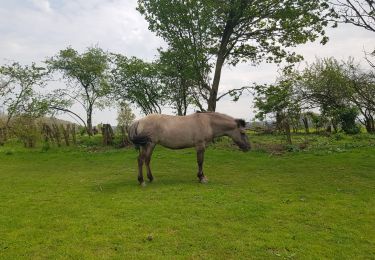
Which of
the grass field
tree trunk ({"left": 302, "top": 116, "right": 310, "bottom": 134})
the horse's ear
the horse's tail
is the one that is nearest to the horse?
the horse's tail

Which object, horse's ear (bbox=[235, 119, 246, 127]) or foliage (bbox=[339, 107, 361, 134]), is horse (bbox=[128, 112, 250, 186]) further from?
foliage (bbox=[339, 107, 361, 134])

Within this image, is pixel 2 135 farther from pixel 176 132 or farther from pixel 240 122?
pixel 240 122

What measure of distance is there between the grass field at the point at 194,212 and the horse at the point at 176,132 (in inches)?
44.4

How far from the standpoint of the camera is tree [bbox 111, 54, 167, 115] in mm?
30422

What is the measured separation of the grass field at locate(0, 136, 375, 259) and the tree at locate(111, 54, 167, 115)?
584 inches

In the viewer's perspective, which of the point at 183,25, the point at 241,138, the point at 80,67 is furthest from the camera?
the point at 80,67

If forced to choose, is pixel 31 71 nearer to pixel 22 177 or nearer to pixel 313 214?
pixel 22 177

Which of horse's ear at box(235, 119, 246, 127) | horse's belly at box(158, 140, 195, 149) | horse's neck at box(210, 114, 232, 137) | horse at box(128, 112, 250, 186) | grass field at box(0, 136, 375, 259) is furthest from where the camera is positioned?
horse's ear at box(235, 119, 246, 127)

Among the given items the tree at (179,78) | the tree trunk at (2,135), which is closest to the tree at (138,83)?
the tree at (179,78)

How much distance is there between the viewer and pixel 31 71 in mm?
33531

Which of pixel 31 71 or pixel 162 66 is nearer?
pixel 162 66

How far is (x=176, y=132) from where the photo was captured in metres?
13.0

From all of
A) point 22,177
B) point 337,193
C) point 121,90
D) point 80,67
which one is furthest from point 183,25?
point 80,67

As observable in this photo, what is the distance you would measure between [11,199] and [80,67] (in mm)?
33913
